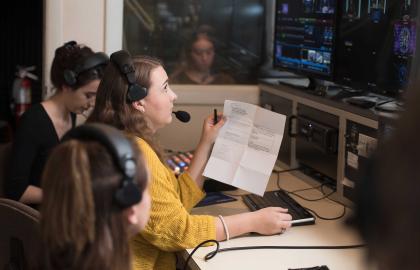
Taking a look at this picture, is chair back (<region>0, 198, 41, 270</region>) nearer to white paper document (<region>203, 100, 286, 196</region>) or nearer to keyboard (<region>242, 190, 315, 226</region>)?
white paper document (<region>203, 100, 286, 196</region>)

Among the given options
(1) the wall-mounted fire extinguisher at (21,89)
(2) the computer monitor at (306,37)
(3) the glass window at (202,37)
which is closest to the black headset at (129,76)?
(2) the computer monitor at (306,37)

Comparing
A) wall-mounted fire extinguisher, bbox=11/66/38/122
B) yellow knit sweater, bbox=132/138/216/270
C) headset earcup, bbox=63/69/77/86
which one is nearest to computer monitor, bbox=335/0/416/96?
yellow knit sweater, bbox=132/138/216/270

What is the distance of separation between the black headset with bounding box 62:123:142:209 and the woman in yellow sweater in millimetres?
592

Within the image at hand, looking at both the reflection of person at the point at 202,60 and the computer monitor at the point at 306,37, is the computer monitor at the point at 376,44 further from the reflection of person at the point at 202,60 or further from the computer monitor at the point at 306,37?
the reflection of person at the point at 202,60

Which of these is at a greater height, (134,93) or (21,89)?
(134,93)

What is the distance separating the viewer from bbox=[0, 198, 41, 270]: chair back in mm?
1383

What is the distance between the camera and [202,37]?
296cm

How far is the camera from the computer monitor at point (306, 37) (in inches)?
89.3

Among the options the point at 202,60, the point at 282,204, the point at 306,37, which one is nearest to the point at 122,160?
the point at 282,204

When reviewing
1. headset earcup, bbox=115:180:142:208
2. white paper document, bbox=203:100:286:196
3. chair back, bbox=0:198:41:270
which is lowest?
chair back, bbox=0:198:41:270

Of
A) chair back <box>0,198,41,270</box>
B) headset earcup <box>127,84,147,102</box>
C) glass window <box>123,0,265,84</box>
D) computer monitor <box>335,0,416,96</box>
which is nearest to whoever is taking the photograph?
chair back <box>0,198,41,270</box>

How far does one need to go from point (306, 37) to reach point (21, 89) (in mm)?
1541

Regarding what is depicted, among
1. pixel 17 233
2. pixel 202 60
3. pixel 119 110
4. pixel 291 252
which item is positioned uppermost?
pixel 202 60

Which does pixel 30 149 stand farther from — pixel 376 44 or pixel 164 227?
pixel 376 44
